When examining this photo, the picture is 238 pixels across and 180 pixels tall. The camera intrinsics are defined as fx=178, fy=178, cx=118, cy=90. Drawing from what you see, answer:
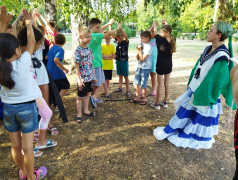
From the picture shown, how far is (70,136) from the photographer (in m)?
3.20

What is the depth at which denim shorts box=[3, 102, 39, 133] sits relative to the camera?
1.79 meters

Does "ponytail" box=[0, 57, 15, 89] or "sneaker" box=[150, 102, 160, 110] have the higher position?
"ponytail" box=[0, 57, 15, 89]

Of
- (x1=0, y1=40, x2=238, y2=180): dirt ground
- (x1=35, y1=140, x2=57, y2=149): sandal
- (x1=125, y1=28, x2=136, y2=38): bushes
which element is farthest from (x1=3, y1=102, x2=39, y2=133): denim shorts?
(x1=125, y1=28, x2=136, y2=38): bushes

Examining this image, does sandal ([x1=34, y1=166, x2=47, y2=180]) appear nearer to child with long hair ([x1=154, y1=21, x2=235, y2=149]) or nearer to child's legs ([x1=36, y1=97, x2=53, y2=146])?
child's legs ([x1=36, y1=97, x2=53, y2=146])

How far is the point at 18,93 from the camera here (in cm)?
177

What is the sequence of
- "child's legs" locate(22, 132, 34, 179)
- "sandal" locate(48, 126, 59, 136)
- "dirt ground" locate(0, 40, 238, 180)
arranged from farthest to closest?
"sandal" locate(48, 126, 59, 136)
"dirt ground" locate(0, 40, 238, 180)
"child's legs" locate(22, 132, 34, 179)

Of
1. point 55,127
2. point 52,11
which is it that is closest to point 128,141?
point 55,127

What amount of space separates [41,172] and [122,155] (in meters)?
1.16

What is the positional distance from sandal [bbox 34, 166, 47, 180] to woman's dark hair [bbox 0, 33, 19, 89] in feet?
4.14

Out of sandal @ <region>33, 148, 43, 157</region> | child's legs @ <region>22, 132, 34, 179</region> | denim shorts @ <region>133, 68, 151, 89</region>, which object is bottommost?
sandal @ <region>33, 148, 43, 157</region>

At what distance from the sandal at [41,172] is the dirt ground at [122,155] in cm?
7

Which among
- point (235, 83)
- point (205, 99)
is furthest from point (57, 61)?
point (235, 83)

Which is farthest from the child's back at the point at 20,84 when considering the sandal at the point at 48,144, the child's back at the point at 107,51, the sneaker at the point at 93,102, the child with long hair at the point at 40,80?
the child's back at the point at 107,51

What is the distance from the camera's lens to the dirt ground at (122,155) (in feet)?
7.94
